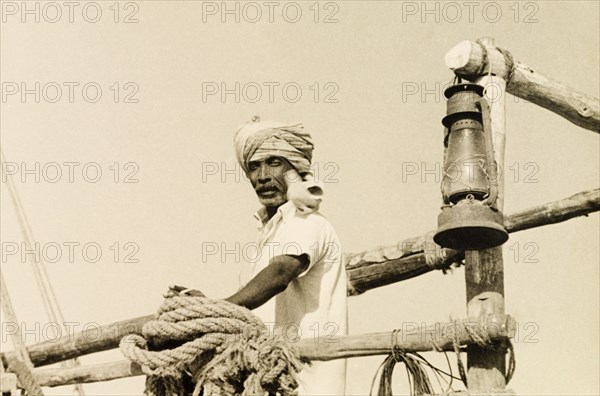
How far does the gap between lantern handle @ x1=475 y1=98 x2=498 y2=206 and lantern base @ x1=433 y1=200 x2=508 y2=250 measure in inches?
2.1

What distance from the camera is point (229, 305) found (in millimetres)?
4457

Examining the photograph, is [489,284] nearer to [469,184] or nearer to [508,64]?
[469,184]

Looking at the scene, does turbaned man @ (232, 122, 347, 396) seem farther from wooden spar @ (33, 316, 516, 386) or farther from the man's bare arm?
wooden spar @ (33, 316, 516, 386)

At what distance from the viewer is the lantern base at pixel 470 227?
189 inches

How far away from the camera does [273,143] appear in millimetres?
5414

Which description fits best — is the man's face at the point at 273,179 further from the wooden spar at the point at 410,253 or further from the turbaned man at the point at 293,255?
the wooden spar at the point at 410,253

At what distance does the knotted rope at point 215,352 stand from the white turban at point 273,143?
43.3 inches

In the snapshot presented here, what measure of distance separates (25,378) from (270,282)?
5.89ft

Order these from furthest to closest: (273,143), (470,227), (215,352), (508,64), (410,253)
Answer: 1. (410,253)
2. (508,64)
3. (273,143)
4. (470,227)
5. (215,352)

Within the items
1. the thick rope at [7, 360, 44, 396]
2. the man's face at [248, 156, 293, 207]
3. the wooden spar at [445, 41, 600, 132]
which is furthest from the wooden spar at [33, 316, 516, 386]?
the thick rope at [7, 360, 44, 396]

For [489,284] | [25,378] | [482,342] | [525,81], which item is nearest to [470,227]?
[489,284]

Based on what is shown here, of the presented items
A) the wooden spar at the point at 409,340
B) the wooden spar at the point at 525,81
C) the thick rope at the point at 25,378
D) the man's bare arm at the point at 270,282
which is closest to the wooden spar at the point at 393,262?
the thick rope at the point at 25,378

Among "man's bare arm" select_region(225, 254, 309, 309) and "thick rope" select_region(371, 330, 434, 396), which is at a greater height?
"man's bare arm" select_region(225, 254, 309, 309)

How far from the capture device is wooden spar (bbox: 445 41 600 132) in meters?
5.59
